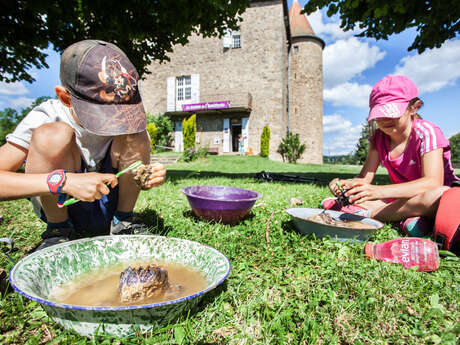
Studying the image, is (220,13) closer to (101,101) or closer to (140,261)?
(101,101)

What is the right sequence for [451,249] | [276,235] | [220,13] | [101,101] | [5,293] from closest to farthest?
1. [5,293]
2. [101,101]
3. [451,249]
4. [276,235]
5. [220,13]

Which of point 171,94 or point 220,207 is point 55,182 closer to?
point 220,207

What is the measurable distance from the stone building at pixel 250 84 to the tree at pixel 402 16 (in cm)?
987

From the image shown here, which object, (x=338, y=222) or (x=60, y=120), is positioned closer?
(x=60, y=120)

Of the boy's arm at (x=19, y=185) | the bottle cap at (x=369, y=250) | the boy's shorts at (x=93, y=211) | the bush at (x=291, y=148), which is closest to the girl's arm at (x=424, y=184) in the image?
the bottle cap at (x=369, y=250)

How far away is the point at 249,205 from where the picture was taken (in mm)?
1926

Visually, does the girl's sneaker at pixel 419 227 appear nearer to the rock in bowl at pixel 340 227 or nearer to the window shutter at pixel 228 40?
the rock in bowl at pixel 340 227

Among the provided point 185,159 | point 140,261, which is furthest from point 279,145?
point 140,261

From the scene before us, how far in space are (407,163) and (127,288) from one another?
2217mm

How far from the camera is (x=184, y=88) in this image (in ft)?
55.4

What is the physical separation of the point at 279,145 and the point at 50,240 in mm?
14591

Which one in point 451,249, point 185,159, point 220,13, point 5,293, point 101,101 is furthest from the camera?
point 185,159

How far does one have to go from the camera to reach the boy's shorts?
5.14 feet

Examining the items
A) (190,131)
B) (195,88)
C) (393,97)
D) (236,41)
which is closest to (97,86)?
(393,97)
